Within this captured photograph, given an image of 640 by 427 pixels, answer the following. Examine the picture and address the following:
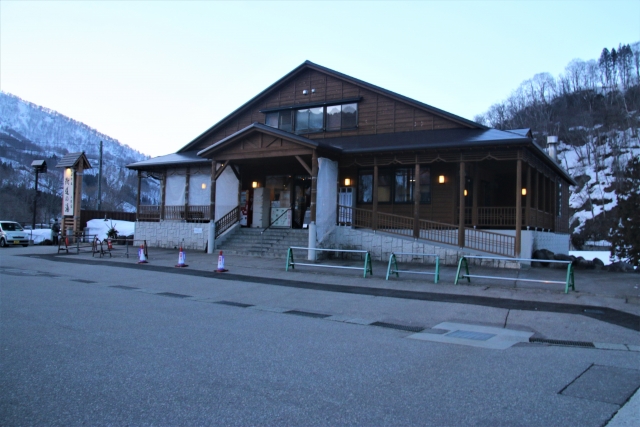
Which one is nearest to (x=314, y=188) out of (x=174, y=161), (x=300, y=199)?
(x=300, y=199)

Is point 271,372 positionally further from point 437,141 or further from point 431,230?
point 437,141

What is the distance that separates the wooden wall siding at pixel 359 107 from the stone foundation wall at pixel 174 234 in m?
5.83

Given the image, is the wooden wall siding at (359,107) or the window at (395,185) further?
the wooden wall siding at (359,107)

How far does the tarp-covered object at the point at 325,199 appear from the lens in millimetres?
19422

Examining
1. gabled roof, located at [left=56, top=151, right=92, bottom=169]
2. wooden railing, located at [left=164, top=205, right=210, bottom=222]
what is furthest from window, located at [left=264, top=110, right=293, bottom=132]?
gabled roof, located at [left=56, top=151, right=92, bottom=169]

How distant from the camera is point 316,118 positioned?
2419cm

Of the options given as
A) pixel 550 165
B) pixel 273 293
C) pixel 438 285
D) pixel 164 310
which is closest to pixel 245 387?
pixel 164 310

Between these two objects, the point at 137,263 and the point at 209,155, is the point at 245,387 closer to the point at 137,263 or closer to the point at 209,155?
the point at 137,263

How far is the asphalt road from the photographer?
171 inches

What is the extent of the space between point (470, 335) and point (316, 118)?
1758 centimetres

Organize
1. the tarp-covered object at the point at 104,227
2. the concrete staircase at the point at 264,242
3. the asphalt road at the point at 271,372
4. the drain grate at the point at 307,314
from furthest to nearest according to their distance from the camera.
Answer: the tarp-covered object at the point at 104,227
the concrete staircase at the point at 264,242
the drain grate at the point at 307,314
the asphalt road at the point at 271,372

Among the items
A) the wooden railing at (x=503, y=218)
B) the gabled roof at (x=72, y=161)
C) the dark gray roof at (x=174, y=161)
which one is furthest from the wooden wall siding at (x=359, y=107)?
the gabled roof at (x=72, y=161)

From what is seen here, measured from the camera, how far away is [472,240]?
60.9ft

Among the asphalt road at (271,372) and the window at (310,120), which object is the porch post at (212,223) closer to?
the window at (310,120)
